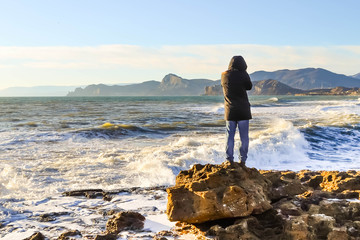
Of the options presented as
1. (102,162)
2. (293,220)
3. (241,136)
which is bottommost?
(102,162)

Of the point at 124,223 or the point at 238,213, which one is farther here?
the point at 124,223

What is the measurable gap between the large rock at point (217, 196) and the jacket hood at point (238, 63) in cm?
146

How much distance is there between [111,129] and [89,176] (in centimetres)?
925

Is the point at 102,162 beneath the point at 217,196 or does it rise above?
beneath

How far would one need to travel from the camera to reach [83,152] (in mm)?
10461

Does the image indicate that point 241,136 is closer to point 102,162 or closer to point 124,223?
point 124,223

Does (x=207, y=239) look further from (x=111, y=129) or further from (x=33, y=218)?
(x=111, y=129)

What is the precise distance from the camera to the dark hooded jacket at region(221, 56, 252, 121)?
5.04 meters

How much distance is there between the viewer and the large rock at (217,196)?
3998 mm

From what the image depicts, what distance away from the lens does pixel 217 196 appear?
407 centimetres

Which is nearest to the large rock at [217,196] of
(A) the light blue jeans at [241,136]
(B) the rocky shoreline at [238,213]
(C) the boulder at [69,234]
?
(B) the rocky shoreline at [238,213]

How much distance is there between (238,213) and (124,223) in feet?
4.49

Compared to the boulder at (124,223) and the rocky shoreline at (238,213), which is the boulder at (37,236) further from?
the boulder at (124,223)

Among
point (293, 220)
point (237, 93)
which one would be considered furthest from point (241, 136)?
point (293, 220)
